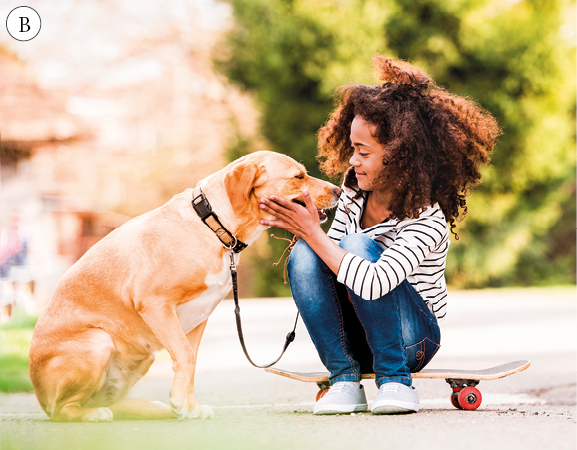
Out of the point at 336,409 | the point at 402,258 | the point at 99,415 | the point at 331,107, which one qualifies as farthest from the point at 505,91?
the point at 99,415

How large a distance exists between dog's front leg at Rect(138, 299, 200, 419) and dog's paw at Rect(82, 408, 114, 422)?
287mm

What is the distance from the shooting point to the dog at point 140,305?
2.57 meters

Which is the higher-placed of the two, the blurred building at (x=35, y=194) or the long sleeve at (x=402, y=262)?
the blurred building at (x=35, y=194)

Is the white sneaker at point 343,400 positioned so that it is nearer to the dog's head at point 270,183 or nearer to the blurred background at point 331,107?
the dog's head at point 270,183

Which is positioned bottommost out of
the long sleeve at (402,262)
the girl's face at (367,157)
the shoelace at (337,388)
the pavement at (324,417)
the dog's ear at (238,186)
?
the pavement at (324,417)

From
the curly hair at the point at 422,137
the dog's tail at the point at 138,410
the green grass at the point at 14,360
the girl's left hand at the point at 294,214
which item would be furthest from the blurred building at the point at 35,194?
the curly hair at the point at 422,137

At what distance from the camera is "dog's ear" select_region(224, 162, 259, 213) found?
2.77m

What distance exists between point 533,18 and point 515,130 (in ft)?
8.06

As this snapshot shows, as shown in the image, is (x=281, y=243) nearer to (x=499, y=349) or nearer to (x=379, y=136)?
(x=499, y=349)

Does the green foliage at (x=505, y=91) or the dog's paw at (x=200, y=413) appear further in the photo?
the green foliage at (x=505, y=91)

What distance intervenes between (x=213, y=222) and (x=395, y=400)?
1.08m

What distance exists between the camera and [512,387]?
13.3 feet

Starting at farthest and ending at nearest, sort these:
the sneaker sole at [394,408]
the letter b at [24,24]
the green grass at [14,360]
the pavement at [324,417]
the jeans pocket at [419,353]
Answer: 1. the green grass at [14,360]
2. the letter b at [24,24]
3. the jeans pocket at [419,353]
4. the sneaker sole at [394,408]
5. the pavement at [324,417]

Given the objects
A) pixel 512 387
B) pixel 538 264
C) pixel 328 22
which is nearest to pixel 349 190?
pixel 512 387
